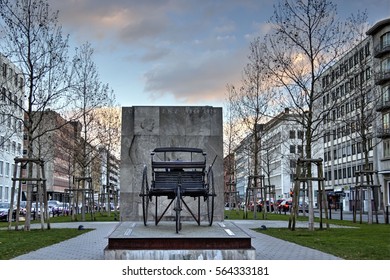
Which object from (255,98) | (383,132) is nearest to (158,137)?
(255,98)

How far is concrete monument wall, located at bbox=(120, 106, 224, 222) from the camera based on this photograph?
1656 cm

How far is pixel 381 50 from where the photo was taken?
6069 cm

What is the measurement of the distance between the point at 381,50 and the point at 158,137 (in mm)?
49410

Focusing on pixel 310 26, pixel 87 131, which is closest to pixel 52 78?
pixel 310 26

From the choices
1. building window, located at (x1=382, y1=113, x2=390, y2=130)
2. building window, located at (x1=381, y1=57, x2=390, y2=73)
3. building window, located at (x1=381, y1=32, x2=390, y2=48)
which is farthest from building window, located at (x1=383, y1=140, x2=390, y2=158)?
A: building window, located at (x1=381, y1=32, x2=390, y2=48)

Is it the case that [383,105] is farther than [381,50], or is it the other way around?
[381,50]

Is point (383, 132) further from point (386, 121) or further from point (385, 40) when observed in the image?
point (385, 40)

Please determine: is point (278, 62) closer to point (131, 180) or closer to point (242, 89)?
point (131, 180)

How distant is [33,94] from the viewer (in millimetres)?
21625

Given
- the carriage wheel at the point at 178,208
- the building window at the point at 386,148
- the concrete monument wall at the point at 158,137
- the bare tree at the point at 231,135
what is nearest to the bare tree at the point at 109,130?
the bare tree at the point at 231,135

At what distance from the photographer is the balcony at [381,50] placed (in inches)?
2371

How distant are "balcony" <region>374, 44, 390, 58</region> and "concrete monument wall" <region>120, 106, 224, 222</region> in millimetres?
48202

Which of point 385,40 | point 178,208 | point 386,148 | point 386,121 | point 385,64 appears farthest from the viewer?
point 386,148

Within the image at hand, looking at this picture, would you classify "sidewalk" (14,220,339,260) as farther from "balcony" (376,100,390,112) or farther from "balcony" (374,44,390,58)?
"balcony" (374,44,390,58)
